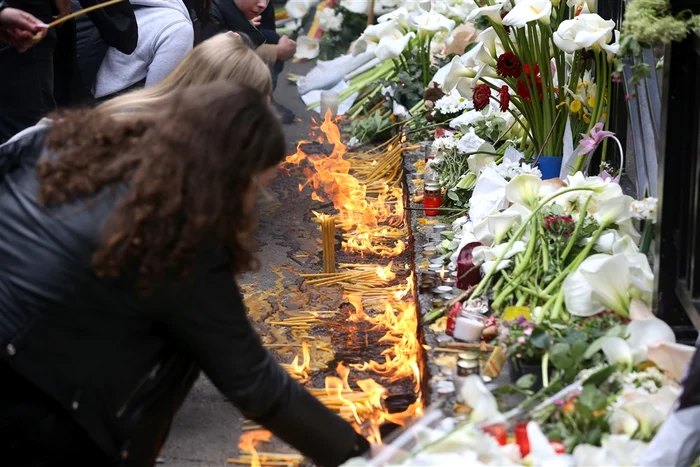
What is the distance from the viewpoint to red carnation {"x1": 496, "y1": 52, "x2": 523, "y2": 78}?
4.43 meters

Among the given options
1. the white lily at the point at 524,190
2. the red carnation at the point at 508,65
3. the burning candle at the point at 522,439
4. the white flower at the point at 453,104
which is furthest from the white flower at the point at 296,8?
the burning candle at the point at 522,439

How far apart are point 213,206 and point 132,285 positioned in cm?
26

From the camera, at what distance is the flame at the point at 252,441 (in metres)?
3.15

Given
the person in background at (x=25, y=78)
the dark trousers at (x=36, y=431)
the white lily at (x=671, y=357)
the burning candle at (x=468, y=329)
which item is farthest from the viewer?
the person in background at (x=25, y=78)

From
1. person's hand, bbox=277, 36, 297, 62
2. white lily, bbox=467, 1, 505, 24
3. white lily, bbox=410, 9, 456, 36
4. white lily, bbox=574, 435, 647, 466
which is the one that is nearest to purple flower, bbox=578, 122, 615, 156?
white lily, bbox=467, 1, 505, 24

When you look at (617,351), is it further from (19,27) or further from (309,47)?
(309,47)

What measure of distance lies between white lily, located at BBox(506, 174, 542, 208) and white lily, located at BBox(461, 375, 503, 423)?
143 cm

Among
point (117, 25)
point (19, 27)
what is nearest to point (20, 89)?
point (19, 27)

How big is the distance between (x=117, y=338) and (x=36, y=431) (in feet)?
1.10

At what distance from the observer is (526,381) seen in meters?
2.78

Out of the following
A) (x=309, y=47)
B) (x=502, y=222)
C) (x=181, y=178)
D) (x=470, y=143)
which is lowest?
(x=309, y=47)

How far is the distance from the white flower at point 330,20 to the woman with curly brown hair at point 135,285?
7.13 meters

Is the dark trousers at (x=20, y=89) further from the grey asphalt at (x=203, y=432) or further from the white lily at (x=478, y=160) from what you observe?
the white lily at (x=478, y=160)

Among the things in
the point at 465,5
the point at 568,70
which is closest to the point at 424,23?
the point at 465,5
